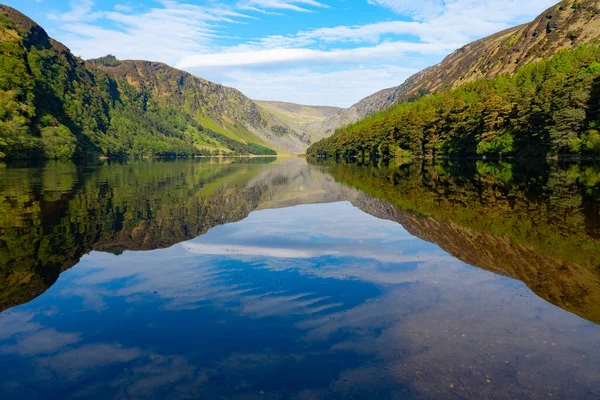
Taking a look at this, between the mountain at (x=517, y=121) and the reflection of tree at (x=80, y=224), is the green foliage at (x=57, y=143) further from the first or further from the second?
the mountain at (x=517, y=121)

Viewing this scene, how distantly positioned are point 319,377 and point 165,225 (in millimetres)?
20322

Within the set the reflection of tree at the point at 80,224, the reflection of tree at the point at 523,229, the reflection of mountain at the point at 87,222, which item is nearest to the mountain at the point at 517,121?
the reflection of tree at the point at 523,229

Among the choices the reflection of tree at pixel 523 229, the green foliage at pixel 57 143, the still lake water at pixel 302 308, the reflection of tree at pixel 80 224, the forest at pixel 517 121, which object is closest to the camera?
the still lake water at pixel 302 308

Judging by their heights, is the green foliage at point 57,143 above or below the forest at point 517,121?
below

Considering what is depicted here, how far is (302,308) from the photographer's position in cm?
1312

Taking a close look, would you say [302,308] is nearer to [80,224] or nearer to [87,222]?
[80,224]

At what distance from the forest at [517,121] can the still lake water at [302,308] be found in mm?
68233

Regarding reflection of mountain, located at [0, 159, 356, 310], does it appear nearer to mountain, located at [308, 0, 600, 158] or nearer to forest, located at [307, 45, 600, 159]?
forest, located at [307, 45, 600, 159]

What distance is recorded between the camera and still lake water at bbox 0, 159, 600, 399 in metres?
8.95

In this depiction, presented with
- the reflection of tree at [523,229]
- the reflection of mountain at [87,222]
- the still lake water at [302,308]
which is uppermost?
the reflection of tree at [523,229]

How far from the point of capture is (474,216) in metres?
28.2

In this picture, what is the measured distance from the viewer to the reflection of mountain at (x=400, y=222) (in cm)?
1641

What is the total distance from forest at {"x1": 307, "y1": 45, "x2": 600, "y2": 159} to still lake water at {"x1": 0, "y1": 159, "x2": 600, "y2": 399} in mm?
68233

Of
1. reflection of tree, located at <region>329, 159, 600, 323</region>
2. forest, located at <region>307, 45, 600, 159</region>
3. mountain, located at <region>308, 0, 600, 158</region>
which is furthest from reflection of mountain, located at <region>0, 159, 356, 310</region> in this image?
mountain, located at <region>308, 0, 600, 158</region>
